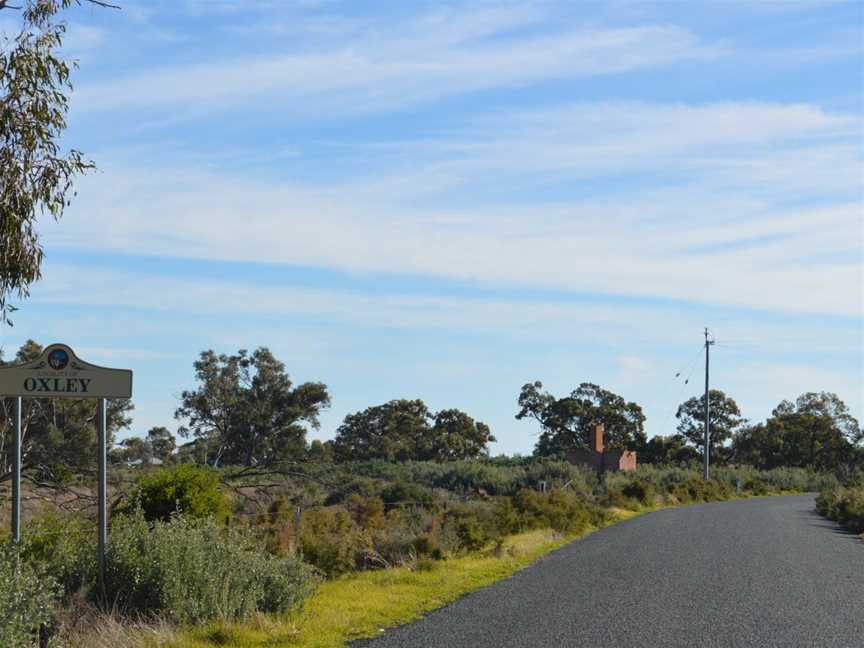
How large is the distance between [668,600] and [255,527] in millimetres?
7045

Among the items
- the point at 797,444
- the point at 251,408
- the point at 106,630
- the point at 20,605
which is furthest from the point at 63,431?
the point at 797,444

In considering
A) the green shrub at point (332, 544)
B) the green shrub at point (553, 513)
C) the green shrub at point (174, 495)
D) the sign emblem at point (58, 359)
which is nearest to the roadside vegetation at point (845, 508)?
the green shrub at point (553, 513)

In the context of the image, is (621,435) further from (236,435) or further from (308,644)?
(308,644)

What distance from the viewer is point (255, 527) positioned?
60.2 feet

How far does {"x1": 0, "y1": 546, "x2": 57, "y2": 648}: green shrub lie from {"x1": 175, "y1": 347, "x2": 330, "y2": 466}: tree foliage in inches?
1855

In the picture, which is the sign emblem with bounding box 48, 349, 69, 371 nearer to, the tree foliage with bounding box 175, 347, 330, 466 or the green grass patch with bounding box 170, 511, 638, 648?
the green grass patch with bounding box 170, 511, 638, 648

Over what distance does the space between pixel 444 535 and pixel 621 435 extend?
7090cm

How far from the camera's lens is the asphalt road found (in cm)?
1187

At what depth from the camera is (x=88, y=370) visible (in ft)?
41.8

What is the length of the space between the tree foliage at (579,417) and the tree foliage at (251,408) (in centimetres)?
3040

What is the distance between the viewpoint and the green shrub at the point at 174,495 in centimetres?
1645

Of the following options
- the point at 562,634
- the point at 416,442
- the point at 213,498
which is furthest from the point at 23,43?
the point at 416,442

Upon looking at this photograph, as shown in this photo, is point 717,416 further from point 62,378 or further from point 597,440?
point 62,378

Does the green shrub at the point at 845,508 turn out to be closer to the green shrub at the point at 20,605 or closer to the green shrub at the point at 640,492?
the green shrub at the point at 640,492
